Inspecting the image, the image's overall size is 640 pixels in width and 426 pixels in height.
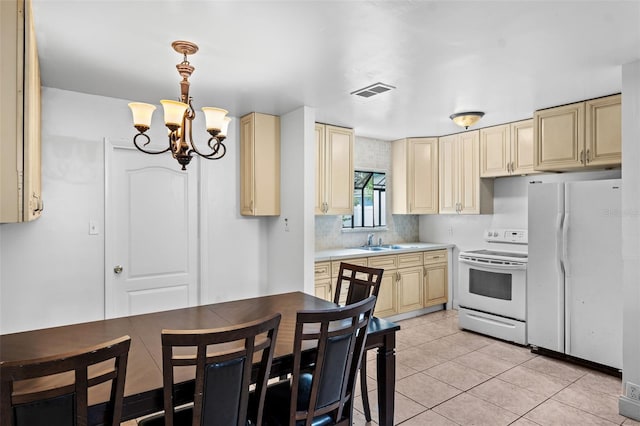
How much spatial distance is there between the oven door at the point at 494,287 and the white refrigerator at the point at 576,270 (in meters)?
0.16

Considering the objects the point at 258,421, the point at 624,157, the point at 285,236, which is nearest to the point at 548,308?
the point at 624,157

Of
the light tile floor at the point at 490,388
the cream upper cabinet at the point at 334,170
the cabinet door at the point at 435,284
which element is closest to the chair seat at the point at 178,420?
the light tile floor at the point at 490,388

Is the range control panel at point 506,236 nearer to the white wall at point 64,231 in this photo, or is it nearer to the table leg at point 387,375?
the table leg at point 387,375

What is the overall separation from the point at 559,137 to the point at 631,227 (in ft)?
4.17

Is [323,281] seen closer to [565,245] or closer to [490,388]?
[490,388]

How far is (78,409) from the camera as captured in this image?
1153 mm

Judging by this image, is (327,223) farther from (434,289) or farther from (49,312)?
(49,312)

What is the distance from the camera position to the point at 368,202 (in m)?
5.34

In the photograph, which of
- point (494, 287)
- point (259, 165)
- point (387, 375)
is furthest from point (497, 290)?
point (259, 165)

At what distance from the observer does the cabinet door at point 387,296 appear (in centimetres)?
458

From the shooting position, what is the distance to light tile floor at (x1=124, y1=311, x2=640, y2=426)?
262 centimetres

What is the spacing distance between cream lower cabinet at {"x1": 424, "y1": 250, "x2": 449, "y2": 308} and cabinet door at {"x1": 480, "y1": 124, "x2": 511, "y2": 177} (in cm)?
125

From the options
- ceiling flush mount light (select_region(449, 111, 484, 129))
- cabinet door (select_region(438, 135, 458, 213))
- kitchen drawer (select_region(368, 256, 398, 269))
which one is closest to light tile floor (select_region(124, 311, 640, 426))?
kitchen drawer (select_region(368, 256, 398, 269))

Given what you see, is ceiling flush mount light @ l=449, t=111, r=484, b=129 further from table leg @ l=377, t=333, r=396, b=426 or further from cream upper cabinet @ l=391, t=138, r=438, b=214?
table leg @ l=377, t=333, r=396, b=426
